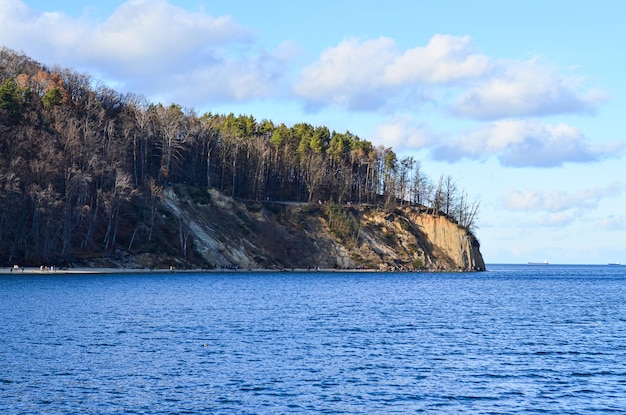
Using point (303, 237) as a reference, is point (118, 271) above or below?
below

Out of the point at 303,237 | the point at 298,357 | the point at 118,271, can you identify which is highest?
the point at 303,237

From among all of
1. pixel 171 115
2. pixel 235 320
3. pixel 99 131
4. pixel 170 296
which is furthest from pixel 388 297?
pixel 171 115

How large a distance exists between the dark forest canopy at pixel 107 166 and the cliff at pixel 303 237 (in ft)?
17.3

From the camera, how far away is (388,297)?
92000 mm

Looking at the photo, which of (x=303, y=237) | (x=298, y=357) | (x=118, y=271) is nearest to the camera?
(x=298, y=357)

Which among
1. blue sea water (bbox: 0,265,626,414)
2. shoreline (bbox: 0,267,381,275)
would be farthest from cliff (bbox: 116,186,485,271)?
blue sea water (bbox: 0,265,626,414)

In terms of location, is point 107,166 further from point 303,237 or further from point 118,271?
point 303,237

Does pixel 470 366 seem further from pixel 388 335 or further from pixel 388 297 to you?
pixel 388 297

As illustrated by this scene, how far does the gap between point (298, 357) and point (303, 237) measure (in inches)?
4832

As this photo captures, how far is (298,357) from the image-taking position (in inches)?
1655

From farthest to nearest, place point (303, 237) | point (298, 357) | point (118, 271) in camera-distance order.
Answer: point (303, 237), point (118, 271), point (298, 357)

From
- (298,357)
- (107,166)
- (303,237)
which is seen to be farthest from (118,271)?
(298,357)

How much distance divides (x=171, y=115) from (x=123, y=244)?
40158 millimetres

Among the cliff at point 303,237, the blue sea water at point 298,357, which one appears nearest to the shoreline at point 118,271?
the cliff at point 303,237
